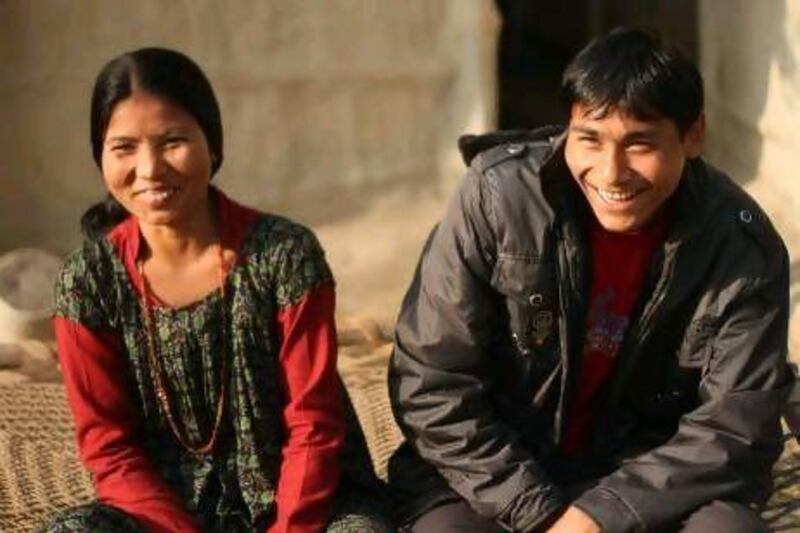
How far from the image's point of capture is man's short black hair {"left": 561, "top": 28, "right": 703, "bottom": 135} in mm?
2455

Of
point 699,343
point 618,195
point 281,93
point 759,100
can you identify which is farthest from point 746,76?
point 618,195

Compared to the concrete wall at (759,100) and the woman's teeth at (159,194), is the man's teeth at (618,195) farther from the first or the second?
the concrete wall at (759,100)

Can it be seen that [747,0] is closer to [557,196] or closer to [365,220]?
[365,220]

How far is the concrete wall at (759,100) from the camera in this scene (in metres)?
5.00

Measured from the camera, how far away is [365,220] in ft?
17.5

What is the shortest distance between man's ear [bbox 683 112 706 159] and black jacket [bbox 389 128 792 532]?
7 cm

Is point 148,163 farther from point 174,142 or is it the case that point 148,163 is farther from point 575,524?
point 575,524

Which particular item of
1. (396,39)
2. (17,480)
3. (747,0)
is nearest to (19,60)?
(396,39)

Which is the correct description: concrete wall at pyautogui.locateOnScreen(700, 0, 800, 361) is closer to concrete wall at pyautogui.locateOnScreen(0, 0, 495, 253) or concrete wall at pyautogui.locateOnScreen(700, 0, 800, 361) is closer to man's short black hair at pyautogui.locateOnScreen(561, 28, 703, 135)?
concrete wall at pyautogui.locateOnScreen(0, 0, 495, 253)

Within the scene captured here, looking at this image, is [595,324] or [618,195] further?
[595,324]

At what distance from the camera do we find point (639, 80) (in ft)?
8.05

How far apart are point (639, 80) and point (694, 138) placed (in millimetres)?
183

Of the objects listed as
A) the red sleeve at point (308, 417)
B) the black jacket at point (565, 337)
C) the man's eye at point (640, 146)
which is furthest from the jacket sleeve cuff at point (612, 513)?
the man's eye at point (640, 146)

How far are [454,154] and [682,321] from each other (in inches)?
107
